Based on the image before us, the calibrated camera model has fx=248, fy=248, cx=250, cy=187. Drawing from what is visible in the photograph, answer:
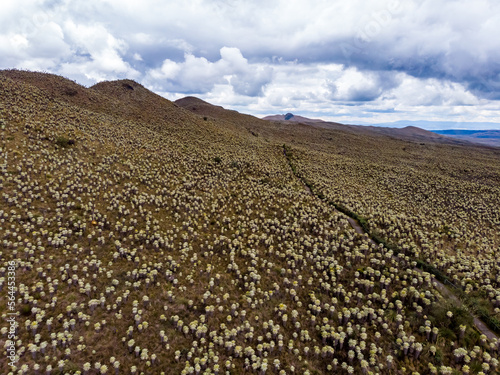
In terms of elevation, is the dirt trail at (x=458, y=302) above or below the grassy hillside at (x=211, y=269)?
below

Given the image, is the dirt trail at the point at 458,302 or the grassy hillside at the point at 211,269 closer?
the grassy hillside at the point at 211,269

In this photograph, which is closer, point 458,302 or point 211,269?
point 458,302

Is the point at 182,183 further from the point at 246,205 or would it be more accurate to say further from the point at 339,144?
the point at 339,144

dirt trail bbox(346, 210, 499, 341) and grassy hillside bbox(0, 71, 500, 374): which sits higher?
grassy hillside bbox(0, 71, 500, 374)

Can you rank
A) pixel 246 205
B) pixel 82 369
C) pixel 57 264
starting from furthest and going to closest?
pixel 246 205 < pixel 57 264 < pixel 82 369

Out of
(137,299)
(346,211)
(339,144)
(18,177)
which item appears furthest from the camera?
(339,144)

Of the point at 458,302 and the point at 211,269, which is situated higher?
the point at 211,269

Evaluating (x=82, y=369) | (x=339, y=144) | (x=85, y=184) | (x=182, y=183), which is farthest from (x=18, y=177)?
(x=339, y=144)

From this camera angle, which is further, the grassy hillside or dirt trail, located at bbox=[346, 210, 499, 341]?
dirt trail, located at bbox=[346, 210, 499, 341]
